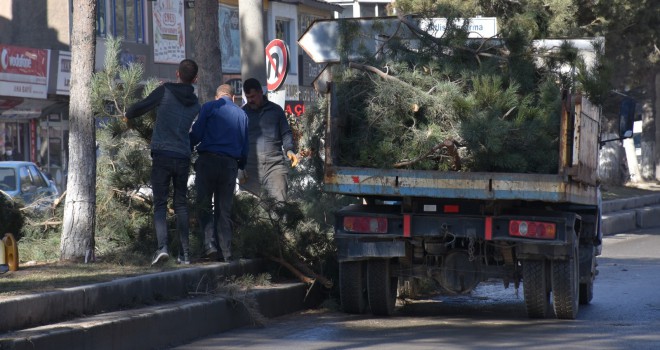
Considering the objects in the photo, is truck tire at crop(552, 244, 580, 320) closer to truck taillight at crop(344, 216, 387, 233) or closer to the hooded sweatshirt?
truck taillight at crop(344, 216, 387, 233)

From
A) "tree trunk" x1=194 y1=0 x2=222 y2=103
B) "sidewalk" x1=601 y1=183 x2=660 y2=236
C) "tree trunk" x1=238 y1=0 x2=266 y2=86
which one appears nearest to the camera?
"tree trunk" x1=194 y1=0 x2=222 y2=103

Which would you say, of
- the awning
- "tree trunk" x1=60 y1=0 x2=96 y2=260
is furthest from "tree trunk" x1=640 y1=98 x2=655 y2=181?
"tree trunk" x1=60 y1=0 x2=96 y2=260

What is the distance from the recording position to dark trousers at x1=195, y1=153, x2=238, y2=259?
10219 millimetres

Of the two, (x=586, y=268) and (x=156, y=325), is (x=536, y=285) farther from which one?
(x=156, y=325)

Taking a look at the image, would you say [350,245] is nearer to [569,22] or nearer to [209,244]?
[209,244]

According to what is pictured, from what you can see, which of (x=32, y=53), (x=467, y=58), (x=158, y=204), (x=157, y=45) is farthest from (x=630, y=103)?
(x=157, y=45)

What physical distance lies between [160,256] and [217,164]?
111 centimetres

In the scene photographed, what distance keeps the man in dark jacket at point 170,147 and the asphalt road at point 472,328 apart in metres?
1.26

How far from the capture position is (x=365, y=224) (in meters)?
9.66

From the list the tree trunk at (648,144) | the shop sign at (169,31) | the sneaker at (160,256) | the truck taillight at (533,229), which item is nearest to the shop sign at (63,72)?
the shop sign at (169,31)

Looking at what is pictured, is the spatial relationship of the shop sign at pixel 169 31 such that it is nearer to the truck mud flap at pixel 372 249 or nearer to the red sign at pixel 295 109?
the red sign at pixel 295 109

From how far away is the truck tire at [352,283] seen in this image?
994cm

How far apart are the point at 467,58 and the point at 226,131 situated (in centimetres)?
226

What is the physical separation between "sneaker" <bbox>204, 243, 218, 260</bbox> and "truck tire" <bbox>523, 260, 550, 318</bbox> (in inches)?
108
